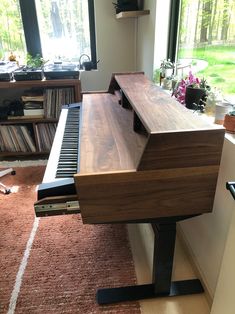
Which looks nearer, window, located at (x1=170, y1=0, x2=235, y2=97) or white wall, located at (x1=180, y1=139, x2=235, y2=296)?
white wall, located at (x1=180, y1=139, x2=235, y2=296)

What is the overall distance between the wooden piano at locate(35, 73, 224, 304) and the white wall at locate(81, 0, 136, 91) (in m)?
1.73

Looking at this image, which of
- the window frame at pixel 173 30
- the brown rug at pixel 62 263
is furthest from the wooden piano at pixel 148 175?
the window frame at pixel 173 30

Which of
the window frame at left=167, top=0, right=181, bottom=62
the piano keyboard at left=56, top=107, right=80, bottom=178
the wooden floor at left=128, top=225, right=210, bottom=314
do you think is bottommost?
the wooden floor at left=128, top=225, right=210, bottom=314

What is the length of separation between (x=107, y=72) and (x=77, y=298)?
2222mm

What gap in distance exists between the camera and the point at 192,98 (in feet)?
4.66

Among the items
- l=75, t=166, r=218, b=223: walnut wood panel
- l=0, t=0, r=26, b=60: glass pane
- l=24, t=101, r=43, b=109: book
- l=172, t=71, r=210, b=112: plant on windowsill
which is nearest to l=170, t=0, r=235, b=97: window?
l=172, t=71, r=210, b=112: plant on windowsill

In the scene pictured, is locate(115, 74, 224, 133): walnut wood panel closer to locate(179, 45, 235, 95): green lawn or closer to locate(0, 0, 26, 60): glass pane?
locate(179, 45, 235, 95): green lawn

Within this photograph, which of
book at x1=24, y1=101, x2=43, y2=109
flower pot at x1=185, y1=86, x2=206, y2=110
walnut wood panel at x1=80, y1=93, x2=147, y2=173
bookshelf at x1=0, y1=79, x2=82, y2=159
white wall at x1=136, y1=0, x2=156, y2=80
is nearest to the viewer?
walnut wood panel at x1=80, y1=93, x2=147, y2=173

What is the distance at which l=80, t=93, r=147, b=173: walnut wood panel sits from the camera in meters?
0.95

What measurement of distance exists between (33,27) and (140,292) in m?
2.56

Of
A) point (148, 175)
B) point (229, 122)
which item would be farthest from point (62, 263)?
point (229, 122)

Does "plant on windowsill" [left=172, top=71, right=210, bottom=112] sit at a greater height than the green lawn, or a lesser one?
lesser

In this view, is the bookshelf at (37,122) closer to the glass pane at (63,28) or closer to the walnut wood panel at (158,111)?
the glass pane at (63,28)

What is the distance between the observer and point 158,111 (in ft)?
3.43
